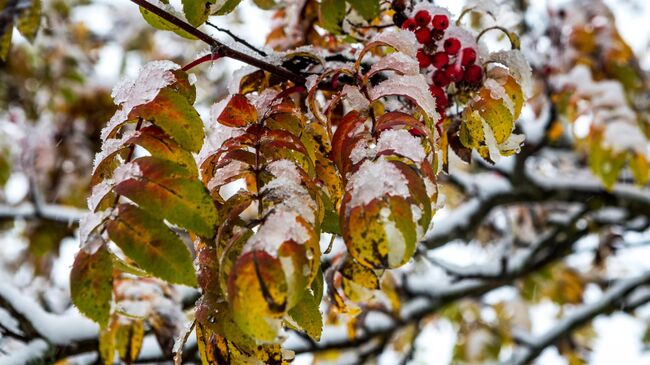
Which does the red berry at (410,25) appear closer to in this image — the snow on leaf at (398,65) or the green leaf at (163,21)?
the snow on leaf at (398,65)

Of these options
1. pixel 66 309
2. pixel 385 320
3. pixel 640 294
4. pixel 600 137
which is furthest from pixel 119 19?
pixel 640 294

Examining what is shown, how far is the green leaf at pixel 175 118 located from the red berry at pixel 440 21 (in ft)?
1.60

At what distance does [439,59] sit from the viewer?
994 millimetres

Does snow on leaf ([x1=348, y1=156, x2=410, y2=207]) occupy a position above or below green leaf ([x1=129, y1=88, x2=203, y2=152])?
below

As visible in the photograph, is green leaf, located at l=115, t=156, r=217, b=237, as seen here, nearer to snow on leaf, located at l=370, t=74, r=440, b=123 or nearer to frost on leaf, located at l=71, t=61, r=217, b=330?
frost on leaf, located at l=71, t=61, r=217, b=330

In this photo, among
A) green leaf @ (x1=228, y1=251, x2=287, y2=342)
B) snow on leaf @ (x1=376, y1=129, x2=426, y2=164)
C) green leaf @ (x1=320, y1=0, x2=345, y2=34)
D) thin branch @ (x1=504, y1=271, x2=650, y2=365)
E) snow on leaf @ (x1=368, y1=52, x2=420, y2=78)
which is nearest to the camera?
green leaf @ (x1=228, y1=251, x2=287, y2=342)

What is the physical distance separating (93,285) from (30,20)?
1131mm

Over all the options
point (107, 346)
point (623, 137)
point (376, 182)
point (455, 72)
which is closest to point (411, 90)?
point (376, 182)

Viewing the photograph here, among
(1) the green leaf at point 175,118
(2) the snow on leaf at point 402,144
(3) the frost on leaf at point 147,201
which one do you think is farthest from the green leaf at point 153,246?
(2) the snow on leaf at point 402,144

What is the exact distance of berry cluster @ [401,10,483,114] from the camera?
0.97 meters

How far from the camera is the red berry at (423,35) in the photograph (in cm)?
100

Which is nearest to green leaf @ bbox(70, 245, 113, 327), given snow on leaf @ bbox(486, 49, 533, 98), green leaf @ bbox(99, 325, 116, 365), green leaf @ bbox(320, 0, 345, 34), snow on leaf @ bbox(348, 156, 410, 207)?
snow on leaf @ bbox(348, 156, 410, 207)

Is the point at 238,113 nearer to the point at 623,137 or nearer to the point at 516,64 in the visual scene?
the point at 516,64

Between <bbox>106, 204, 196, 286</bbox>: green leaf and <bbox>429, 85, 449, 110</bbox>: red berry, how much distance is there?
519 millimetres
